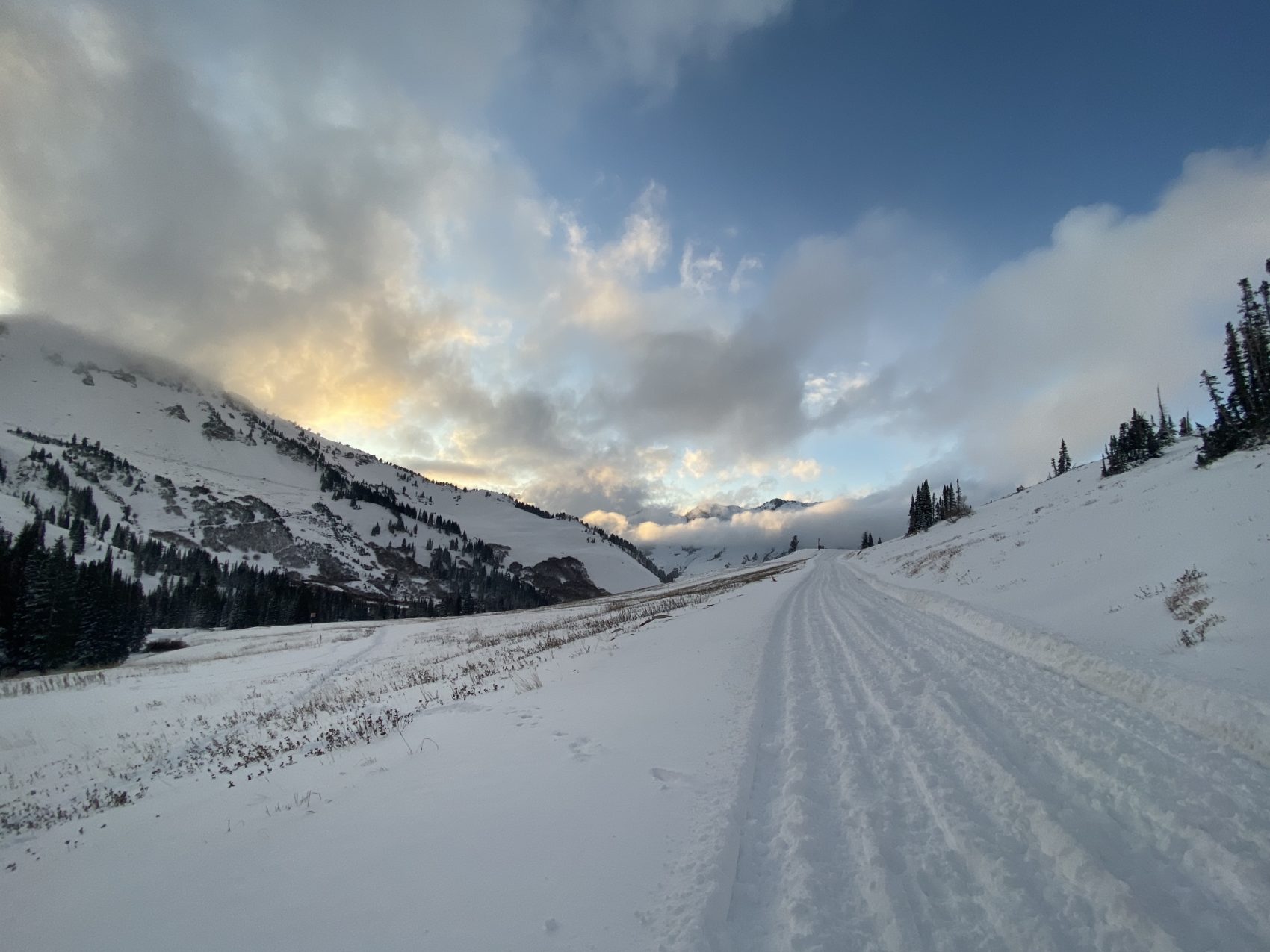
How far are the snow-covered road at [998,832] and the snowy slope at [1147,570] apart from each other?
2.96m

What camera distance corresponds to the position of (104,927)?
13.6ft

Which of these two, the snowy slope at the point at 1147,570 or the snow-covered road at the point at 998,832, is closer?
the snow-covered road at the point at 998,832

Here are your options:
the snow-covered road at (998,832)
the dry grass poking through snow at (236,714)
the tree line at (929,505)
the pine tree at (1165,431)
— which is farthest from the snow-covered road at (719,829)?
the tree line at (929,505)

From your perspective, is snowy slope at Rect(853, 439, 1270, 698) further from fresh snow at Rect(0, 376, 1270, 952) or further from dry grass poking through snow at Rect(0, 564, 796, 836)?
dry grass poking through snow at Rect(0, 564, 796, 836)

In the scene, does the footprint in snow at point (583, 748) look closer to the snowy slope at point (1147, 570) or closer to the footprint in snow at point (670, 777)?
the footprint in snow at point (670, 777)

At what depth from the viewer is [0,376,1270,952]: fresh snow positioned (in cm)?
353

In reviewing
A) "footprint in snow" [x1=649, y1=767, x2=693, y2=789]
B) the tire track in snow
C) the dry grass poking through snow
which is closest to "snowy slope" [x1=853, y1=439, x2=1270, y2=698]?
the tire track in snow

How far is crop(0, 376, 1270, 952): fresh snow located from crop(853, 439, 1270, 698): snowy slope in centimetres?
16

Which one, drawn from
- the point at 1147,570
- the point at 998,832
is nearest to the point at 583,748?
the point at 998,832

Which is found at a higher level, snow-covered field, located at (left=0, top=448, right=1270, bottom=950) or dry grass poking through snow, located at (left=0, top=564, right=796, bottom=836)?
snow-covered field, located at (left=0, top=448, right=1270, bottom=950)

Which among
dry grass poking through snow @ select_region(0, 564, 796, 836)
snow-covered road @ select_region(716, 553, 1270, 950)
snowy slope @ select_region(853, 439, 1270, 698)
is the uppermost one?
snowy slope @ select_region(853, 439, 1270, 698)

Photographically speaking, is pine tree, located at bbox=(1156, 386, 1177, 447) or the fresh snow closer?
the fresh snow

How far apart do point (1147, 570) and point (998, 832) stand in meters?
17.3

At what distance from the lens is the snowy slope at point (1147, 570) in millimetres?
9117
